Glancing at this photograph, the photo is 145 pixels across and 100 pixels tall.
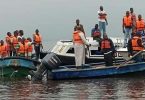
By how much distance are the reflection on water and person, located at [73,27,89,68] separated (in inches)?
37.8

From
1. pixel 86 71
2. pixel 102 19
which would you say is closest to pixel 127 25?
pixel 102 19

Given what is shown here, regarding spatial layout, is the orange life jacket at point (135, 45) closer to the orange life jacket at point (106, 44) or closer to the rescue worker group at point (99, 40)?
the rescue worker group at point (99, 40)

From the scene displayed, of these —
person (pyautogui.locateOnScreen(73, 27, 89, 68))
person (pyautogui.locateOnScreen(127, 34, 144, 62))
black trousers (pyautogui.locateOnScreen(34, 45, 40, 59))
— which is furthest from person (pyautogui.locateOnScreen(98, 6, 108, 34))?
person (pyautogui.locateOnScreen(73, 27, 89, 68))

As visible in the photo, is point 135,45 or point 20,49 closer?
point 135,45

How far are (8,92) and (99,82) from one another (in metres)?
4.12

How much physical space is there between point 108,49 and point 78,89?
476cm

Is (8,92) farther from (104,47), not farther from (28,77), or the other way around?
(104,47)

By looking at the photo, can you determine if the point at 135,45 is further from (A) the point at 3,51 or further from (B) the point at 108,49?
(A) the point at 3,51

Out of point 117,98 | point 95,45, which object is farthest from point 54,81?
point 117,98

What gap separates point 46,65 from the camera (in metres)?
19.5

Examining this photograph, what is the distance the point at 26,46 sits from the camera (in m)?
23.5

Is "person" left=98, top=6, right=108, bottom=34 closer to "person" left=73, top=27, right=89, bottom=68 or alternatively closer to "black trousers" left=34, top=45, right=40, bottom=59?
"black trousers" left=34, top=45, right=40, bottom=59

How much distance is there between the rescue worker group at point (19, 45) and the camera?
23.5 meters

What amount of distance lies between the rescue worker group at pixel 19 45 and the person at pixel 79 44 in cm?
409
